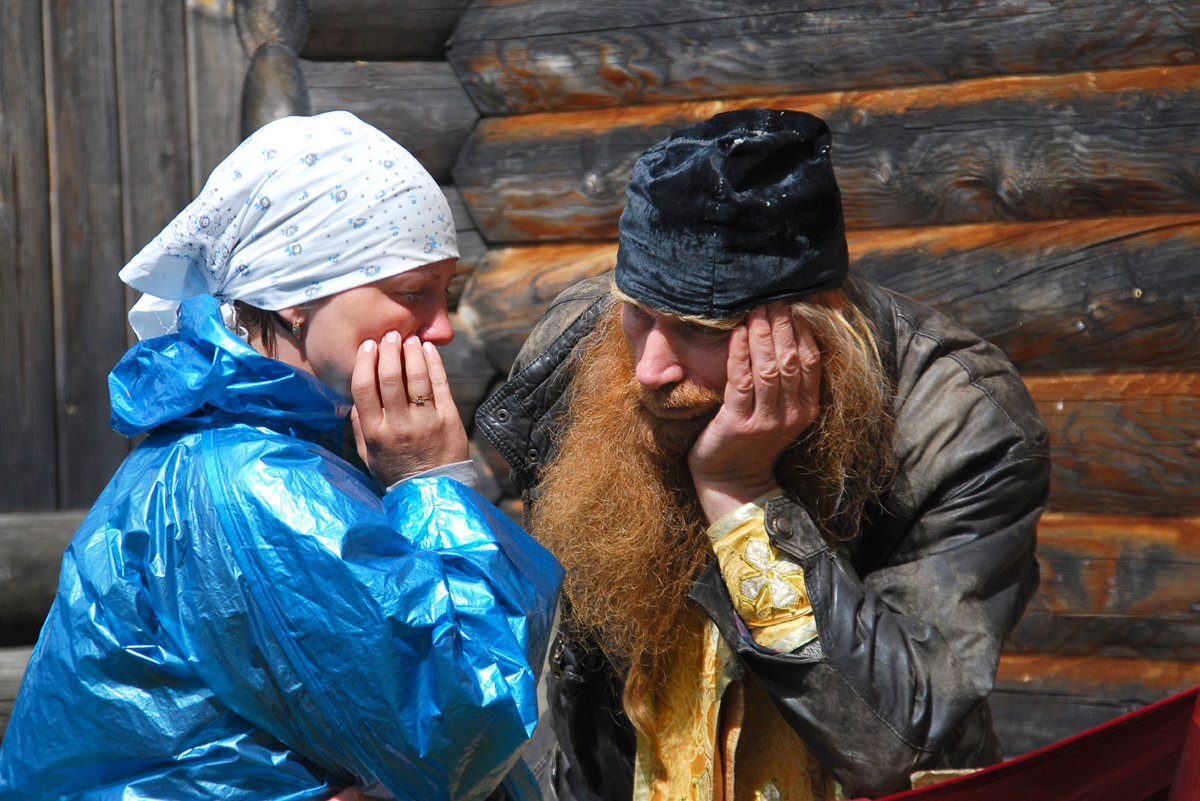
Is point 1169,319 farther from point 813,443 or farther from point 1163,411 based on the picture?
point 813,443

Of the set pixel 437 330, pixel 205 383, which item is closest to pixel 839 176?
pixel 437 330

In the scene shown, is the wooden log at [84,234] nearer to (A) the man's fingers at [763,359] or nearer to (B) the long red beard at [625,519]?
(B) the long red beard at [625,519]

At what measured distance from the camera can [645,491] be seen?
2.17m

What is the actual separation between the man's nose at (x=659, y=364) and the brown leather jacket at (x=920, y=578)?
0.29m

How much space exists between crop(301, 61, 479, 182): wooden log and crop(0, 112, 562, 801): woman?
190 centimetres

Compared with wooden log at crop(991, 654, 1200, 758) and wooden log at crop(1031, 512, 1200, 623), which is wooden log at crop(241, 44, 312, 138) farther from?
wooden log at crop(991, 654, 1200, 758)

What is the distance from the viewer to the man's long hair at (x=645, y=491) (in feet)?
6.66

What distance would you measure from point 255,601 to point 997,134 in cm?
231

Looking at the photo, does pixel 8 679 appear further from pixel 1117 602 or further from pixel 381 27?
pixel 1117 602

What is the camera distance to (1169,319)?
A: 287cm

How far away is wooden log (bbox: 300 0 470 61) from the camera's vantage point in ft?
12.1

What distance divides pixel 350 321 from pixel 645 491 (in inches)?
26.5

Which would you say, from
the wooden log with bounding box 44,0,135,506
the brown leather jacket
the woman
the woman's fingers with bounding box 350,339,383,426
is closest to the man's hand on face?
the brown leather jacket

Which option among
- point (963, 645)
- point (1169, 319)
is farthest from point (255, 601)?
point (1169, 319)
